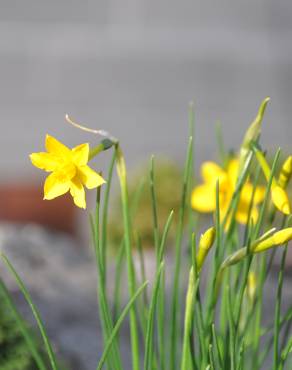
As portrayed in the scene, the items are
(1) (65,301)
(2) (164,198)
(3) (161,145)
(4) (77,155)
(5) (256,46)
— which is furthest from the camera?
(5) (256,46)

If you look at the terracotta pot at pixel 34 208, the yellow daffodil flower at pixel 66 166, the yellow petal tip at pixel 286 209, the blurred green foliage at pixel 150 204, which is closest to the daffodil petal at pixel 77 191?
the yellow daffodil flower at pixel 66 166

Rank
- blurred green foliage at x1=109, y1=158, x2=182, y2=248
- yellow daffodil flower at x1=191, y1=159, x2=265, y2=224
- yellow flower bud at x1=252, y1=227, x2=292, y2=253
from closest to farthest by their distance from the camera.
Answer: yellow flower bud at x1=252, y1=227, x2=292, y2=253
yellow daffodil flower at x1=191, y1=159, x2=265, y2=224
blurred green foliage at x1=109, y1=158, x2=182, y2=248

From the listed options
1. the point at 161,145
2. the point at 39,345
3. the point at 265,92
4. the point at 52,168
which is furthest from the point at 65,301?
the point at 265,92

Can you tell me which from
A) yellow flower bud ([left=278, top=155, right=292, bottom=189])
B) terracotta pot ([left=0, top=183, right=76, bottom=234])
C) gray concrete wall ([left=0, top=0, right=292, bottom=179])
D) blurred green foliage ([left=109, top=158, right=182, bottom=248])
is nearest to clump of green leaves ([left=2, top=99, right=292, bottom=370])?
yellow flower bud ([left=278, top=155, right=292, bottom=189])

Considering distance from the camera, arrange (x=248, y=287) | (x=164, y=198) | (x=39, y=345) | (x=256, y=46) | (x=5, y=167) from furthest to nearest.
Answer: (x=256, y=46)
(x=5, y=167)
(x=164, y=198)
(x=39, y=345)
(x=248, y=287)

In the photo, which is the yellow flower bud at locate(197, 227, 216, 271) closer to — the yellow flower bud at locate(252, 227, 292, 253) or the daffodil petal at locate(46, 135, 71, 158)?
the yellow flower bud at locate(252, 227, 292, 253)

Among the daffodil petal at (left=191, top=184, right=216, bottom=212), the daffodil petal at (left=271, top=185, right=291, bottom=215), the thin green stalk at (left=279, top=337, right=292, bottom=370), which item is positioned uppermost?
the daffodil petal at (left=271, top=185, right=291, bottom=215)

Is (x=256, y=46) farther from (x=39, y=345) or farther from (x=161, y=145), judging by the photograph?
(x=39, y=345)

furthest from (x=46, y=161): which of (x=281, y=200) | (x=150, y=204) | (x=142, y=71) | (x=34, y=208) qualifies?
(x=142, y=71)
